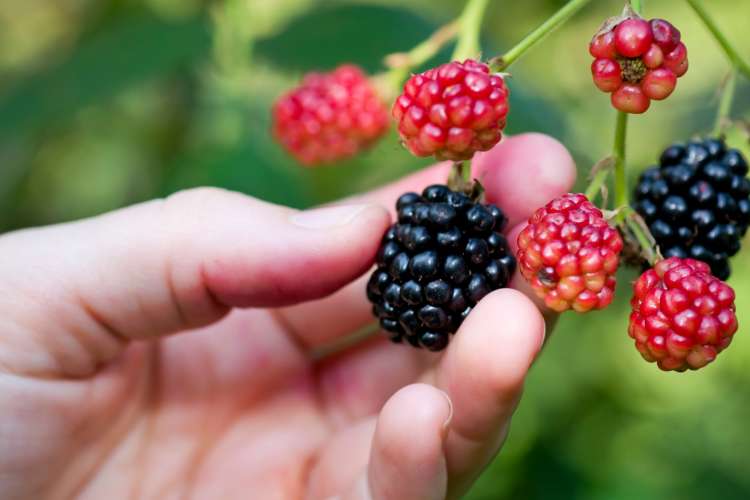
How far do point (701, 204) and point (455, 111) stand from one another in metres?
0.54

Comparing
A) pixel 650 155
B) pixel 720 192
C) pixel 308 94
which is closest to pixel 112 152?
pixel 308 94

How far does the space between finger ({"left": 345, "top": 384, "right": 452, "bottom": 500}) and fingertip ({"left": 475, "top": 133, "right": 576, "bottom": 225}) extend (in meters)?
0.46

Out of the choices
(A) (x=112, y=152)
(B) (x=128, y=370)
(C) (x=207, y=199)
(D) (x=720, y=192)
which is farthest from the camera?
(A) (x=112, y=152)

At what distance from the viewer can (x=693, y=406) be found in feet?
10.3

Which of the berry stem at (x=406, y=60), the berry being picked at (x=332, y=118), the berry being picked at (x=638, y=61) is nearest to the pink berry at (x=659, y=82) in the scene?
the berry being picked at (x=638, y=61)

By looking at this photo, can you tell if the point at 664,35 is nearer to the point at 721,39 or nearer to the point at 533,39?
the point at 533,39

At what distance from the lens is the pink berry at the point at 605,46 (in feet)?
3.89

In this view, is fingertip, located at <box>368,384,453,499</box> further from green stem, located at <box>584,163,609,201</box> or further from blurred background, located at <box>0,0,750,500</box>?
blurred background, located at <box>0,0,750,500</box>

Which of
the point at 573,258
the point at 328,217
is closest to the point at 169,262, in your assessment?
the point at 328,217

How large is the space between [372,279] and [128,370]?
25.7 inches

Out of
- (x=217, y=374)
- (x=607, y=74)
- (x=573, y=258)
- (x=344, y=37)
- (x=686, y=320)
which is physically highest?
(x=607, y=74)

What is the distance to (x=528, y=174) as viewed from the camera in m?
1.53

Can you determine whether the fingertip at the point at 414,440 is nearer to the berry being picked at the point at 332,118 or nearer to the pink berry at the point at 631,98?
the pink berry at the point at 631,98

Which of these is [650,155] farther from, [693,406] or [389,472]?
[389,472]
